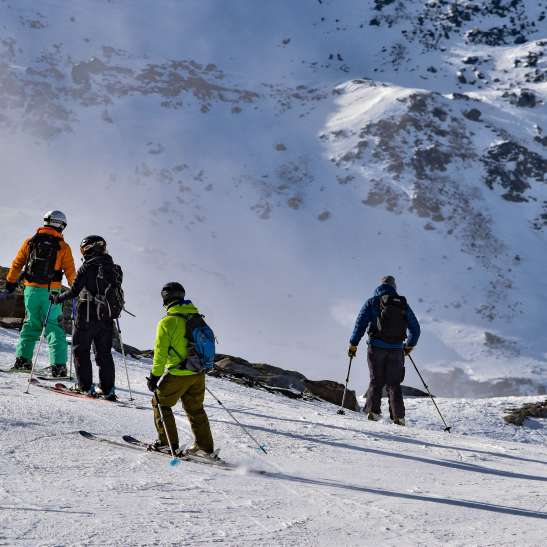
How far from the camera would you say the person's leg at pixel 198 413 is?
5590 mm

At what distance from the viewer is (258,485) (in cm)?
486

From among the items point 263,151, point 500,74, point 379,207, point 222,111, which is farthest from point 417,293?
point 500,74

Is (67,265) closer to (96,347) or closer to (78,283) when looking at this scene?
(78,283)

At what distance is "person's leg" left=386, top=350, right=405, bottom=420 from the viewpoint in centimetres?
985

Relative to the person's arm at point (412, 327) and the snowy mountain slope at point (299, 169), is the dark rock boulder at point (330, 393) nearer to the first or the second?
the person's arm at point (412, 327)

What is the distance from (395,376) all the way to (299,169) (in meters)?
105

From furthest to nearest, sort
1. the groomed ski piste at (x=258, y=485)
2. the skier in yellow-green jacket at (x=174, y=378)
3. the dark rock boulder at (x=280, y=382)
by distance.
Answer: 1. the dark rock boulder at (x=280, y=382)
2. the skier in yellow-green jacket at (x=174, y=378)
3. the groomed ski piste at (x=258, y=485)

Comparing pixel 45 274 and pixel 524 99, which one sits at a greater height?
pixel 524 99

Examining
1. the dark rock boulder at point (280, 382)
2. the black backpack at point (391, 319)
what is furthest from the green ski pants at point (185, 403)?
the dark rock boulder at point (280, 382)

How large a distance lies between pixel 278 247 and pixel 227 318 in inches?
797

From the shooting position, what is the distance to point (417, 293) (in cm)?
8788

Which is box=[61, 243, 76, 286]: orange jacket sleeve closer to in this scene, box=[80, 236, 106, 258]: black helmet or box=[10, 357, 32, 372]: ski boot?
box=[80, 236, 106, 258]: black helmet

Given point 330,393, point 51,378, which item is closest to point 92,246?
point 51,378

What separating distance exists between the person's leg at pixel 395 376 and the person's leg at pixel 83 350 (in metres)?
4.30
